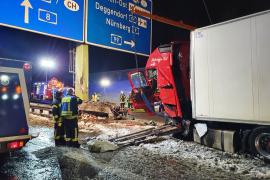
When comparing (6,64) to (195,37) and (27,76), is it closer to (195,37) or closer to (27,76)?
(27,76)

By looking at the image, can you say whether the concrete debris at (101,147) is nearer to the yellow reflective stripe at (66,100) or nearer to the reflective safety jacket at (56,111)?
the reflective safety jacket at (56,111)

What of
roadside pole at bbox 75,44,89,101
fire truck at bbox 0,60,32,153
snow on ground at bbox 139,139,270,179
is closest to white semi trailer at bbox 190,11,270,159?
snow on ground at bbox 139,139,270,179

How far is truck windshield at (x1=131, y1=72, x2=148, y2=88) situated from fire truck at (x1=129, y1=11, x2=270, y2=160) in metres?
1.88

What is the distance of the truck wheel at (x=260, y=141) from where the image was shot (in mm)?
5586

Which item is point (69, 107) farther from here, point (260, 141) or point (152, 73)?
point (260, 141)

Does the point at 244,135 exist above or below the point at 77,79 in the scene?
below

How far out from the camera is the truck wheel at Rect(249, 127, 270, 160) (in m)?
5.59

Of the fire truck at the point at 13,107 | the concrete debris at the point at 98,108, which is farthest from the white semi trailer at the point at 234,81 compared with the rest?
the concrete debris at the point at 98,108

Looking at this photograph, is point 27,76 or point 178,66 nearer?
point 27,76

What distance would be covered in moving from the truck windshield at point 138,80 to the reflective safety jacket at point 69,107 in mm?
3679

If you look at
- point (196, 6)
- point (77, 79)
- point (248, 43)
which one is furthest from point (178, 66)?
point (196, 6)

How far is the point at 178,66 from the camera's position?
8.12m

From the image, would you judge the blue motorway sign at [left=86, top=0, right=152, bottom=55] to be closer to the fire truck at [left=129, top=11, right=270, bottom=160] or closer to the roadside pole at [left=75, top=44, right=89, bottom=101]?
the roadside pole at [left=75, top=44, right=89, bottom=101]

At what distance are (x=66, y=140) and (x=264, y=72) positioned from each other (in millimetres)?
5051
